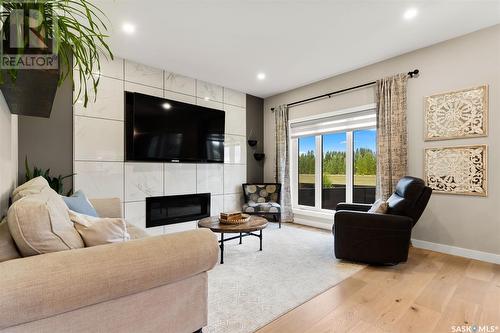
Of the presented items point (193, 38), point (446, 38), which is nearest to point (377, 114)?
point (446, 38)

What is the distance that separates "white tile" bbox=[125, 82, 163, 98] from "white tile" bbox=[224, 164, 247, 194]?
1714 mm

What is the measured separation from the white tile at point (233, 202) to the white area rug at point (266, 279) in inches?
46.7

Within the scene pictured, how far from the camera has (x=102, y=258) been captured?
99 cm

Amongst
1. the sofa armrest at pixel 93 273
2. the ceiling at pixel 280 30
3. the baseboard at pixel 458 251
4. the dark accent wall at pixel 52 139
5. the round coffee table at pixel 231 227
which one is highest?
the ceiling at pixel 280 30

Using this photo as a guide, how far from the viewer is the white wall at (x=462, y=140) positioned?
2.64 meters

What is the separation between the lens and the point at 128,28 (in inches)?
105

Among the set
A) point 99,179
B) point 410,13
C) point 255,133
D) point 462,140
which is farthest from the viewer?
point 255,133

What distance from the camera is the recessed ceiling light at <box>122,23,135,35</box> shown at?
8.55 ft

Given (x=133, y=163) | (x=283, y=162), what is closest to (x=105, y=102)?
(x=133, y=163)

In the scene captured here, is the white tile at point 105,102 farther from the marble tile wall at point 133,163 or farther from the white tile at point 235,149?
the white tile at point 235,149

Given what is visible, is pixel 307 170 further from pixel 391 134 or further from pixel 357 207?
pixel 391 134

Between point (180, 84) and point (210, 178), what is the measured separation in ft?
5.49

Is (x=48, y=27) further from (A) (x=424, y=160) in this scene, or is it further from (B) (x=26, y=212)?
(A) (x=424, y=160)

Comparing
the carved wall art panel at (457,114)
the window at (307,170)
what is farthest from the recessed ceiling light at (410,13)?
the window at (307,170)
